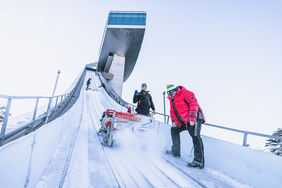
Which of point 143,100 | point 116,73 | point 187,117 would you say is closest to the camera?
point 187,117

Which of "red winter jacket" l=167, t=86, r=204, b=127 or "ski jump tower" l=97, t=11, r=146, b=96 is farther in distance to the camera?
"ski jump tower" l=97, t=11, r=146, b=96

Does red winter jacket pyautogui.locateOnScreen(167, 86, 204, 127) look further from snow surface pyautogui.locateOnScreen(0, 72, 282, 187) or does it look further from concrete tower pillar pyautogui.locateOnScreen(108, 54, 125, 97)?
concrete tower pillar pyautogui.locateOnScreen(108, 54, 125, 97)

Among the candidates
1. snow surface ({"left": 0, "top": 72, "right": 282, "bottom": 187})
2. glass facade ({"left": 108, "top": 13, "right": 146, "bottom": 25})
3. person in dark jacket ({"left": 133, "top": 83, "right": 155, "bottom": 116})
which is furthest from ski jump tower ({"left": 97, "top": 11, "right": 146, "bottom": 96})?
snow surface ({"left": 0, "top": 72, "right": 282, "bottom": 187})

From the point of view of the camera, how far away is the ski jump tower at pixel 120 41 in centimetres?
3022

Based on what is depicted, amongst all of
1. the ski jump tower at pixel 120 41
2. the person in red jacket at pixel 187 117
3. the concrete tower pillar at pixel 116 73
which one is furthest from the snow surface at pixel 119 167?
the concrete tower pillar at pixel 116 73

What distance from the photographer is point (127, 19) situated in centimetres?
3062

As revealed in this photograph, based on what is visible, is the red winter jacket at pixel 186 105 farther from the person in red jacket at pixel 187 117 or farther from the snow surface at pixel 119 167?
the snow surface at pixel 119 167

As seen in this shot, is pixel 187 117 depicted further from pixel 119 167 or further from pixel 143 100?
pixel 143 100

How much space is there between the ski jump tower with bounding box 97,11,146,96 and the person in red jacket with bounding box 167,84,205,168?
1119 inches

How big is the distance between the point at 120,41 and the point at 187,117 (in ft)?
103

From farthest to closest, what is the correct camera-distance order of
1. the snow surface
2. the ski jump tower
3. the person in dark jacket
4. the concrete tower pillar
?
the concrete tower pillar
the ski jump tower
the person in dark jacket
the snow surface

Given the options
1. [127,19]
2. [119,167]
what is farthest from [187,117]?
[127,19]

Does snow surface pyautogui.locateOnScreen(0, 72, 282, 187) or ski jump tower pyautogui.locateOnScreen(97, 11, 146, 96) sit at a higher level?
ski jump tower pyautogui.locateOnScreen(97, 11, 146, 96)

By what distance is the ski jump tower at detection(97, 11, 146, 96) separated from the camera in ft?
99.1
